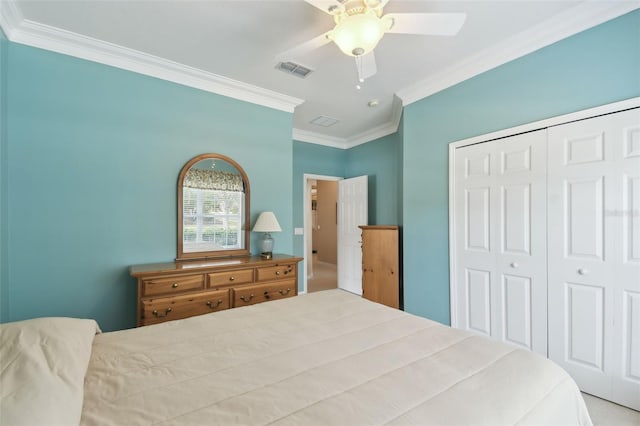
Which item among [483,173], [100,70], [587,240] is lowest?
[587,240]

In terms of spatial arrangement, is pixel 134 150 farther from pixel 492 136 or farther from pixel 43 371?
pixel 492 136

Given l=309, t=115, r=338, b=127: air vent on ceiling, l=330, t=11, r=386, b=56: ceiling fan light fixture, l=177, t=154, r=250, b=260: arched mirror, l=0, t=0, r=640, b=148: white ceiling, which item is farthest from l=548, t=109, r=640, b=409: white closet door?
l=177, t=154, r=250, b=260: arched mirror

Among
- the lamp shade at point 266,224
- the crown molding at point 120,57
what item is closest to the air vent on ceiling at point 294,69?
the crown molding at point 120,57

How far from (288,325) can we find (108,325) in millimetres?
1927

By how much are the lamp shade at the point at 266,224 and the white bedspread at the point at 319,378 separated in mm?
1551

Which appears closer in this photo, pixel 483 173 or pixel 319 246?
pixel 483 173

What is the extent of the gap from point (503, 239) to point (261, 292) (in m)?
2.33

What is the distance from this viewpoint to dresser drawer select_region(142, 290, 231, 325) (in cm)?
209

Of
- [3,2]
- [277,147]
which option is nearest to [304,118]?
[277,147]

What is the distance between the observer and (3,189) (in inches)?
76.6

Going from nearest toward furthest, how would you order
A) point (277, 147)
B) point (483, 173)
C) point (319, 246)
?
point (483, 173), point (277, 147), point (319, 246)

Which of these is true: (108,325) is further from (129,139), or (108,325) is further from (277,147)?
(277,147)

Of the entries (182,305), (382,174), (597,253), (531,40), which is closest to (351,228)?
(382,174)

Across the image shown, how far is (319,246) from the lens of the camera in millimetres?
8055
